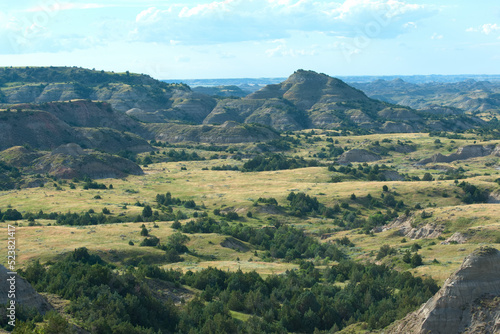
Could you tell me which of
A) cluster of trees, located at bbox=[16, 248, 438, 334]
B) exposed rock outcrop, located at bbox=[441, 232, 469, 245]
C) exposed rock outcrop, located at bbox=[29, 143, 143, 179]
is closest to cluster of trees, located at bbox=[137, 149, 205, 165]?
exposed rock outcrop, located at bbox=[29, 143, 143, 179]

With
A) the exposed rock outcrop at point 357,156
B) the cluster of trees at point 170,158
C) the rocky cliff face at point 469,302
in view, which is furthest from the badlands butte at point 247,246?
the cluster of trees at point 170,158

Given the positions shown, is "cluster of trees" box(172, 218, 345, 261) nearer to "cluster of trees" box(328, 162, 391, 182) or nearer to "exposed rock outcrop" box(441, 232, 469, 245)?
"exposed rock outcrop" box(441, 232, 469, 245)

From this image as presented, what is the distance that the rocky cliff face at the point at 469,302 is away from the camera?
35.7 metres

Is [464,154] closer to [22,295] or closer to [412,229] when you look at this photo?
[412,229]

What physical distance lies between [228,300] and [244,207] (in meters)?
57.5

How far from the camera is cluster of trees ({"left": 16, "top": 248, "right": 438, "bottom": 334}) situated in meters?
46.8

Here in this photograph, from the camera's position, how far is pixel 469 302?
36.5 meters

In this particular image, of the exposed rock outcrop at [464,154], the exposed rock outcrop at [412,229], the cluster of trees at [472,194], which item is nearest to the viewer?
the exposed rock outcrop at [412,229]

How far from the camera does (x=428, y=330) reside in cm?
3616

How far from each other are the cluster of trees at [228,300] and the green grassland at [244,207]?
7.16 m

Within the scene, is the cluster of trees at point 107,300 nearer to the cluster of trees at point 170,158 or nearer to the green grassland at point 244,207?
the green grassland at point 244,207

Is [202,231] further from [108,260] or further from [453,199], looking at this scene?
[453,199]

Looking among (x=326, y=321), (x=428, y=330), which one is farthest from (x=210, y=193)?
(x=428, y=330)

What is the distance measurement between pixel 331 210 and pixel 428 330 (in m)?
75.8
